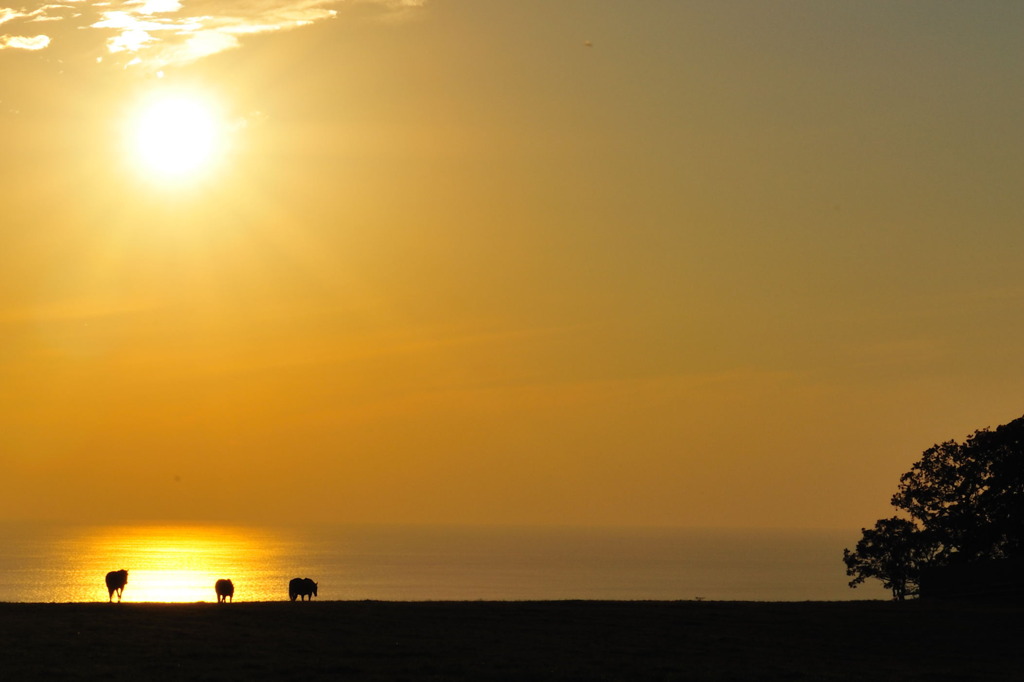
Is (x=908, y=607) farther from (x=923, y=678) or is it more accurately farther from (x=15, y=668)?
(x=15, y=668)

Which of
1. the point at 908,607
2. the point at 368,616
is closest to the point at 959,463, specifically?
the point at 908,607

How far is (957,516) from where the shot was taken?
66938mm

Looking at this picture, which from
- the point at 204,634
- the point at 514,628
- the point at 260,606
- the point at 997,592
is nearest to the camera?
the point at 204,634

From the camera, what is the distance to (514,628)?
34812mm

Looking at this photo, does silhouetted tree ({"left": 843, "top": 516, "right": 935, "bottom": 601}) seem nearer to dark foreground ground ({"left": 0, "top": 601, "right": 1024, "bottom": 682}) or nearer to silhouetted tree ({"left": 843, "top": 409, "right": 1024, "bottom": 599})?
silhouetted tree ({"left": 843, "top": 409, "right": 1024, "bottom": 599})

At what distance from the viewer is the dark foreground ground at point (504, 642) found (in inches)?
1107

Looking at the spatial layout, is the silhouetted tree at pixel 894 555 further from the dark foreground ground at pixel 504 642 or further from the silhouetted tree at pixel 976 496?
the dark foreground ground at pixel 504 642

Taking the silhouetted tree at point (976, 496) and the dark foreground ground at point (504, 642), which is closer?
the dark foreground ground at point (504, 642)

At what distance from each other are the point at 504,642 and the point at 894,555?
147 feet

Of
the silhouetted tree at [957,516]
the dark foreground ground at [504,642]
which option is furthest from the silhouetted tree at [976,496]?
the dark foreground ground at [504,642]

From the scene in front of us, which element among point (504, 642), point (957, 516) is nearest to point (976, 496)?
point (957, 516)

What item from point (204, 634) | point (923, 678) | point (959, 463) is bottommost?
point (923, 678)

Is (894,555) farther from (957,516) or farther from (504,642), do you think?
(504,642)

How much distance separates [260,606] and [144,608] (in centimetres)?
375
